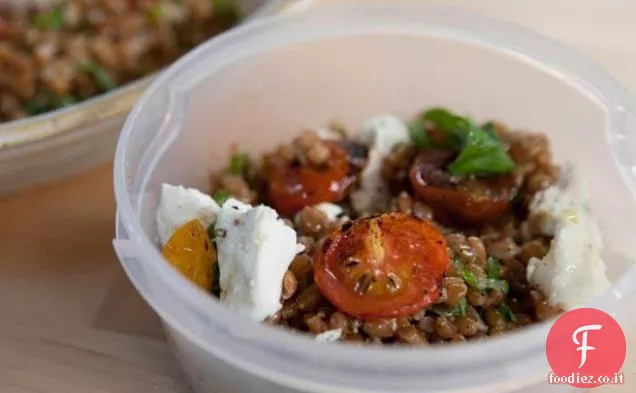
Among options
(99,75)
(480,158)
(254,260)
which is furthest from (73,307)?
(480,158)

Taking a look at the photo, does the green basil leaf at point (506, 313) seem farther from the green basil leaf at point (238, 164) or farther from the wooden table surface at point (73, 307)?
the green basil leaf at point (238, 164)

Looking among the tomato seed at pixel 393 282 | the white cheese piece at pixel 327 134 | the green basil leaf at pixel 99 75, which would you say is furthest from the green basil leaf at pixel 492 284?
the green basil leaf at pixel 99 75

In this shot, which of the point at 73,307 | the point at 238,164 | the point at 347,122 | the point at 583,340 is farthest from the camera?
the point at 347,122

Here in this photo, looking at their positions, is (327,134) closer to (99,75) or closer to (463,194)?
(463,194)

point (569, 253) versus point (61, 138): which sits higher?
point (569, 253)

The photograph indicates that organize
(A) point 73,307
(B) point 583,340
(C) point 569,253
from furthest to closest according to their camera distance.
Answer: (A) point 73,307, (C) point 569,253, (B) point 583,340

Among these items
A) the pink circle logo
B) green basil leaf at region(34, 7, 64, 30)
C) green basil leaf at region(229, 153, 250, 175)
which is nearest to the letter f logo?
the pink circle logo

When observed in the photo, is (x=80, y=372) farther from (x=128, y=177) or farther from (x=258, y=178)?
(x=258, y=178)
